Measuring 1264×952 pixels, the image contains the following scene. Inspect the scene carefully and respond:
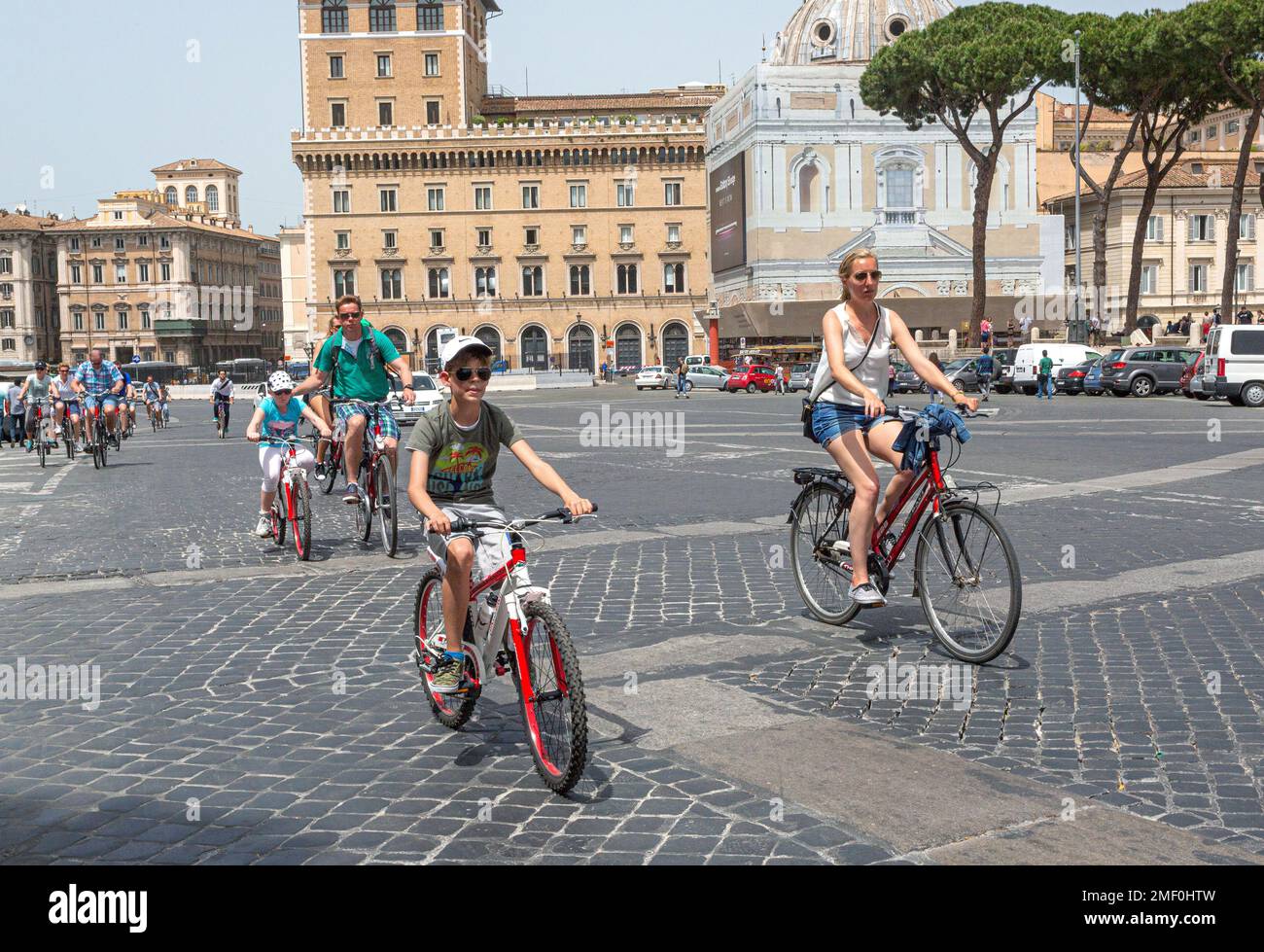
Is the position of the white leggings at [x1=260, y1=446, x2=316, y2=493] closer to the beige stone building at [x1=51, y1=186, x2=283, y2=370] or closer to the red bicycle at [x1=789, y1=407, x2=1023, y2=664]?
the red bicycle at [x1=789, y1=407, x2=1023, y2=664]

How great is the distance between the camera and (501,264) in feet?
304

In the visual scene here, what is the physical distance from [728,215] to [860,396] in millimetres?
73706

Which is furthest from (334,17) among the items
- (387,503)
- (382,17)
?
(387,503)

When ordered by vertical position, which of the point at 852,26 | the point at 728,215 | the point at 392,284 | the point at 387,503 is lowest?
the point at 387,503

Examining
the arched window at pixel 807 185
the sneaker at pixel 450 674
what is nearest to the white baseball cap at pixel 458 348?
the sneaker at pixel 450 674

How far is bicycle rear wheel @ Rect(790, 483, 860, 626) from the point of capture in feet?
22.6

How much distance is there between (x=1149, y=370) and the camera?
1528 inches

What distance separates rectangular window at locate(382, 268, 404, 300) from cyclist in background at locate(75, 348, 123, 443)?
69974 millimetres

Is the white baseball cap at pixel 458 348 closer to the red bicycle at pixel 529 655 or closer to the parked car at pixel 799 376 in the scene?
the red bicycle at pixel 529 655

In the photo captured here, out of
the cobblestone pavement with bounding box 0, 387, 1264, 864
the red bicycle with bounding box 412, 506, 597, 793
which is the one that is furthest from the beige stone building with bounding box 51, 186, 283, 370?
the red bicycle with bounding box 412, 506, 597, 793

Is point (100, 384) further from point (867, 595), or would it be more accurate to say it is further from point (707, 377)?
point (707, 377)

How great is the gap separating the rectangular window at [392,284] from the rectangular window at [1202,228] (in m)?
48.1

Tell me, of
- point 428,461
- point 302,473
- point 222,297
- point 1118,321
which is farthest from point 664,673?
point 222,297

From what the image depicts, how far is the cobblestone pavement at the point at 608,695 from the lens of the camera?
424 cm
